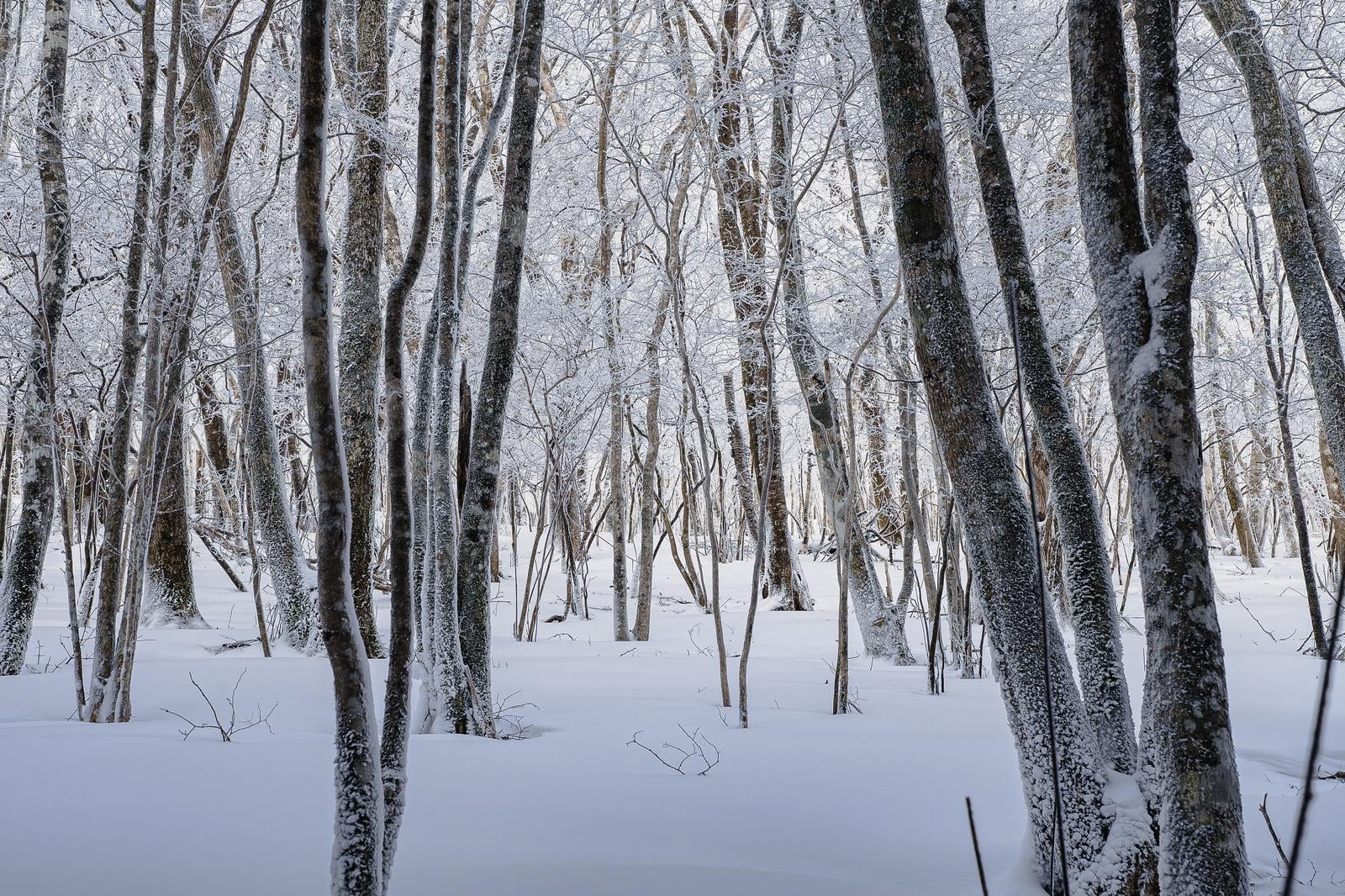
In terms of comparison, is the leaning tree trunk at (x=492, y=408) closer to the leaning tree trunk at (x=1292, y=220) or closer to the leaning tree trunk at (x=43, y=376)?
the leaning tree trunk at (x=43, y=376)

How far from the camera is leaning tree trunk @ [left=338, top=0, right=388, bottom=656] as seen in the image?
210 inches

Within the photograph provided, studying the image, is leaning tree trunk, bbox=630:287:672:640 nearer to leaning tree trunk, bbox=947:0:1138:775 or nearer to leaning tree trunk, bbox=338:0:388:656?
leaning tree trunk, bbox=338:0:388:656

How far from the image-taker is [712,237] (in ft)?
29.8

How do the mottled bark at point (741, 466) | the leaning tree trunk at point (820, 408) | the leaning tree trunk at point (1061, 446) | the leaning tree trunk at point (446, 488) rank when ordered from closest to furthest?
the leaning tree trunk at point (1061, 446)
the leaning tree trunk at point (446, 488)
the leaning tree trunk at point (820, 408)
the mottled bark at point (741, 466)

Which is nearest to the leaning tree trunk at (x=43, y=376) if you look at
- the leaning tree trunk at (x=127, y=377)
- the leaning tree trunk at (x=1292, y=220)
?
the leaning tree trunk at (x=127, y=377)

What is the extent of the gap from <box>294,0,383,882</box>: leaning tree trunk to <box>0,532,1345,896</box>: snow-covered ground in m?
0.38

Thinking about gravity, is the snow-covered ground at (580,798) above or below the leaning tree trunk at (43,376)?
below

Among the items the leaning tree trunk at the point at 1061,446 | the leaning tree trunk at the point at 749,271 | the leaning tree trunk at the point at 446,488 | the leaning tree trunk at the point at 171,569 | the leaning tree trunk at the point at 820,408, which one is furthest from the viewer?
the leaning tree trunk at the point at 171,569

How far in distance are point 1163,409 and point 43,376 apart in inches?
231

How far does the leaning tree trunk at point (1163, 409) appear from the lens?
53.6 inches

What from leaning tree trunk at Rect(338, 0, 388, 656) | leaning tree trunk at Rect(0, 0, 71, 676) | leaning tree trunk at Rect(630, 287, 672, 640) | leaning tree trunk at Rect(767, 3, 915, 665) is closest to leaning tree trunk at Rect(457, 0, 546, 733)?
leaning tree trunk at Rect(338, 0, 388, 656)

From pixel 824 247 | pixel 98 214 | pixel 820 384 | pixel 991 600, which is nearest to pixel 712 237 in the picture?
pixel 824 247

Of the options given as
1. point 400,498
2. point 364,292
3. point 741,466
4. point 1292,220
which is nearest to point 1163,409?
point 400,498

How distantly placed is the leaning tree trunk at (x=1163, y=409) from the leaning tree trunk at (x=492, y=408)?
2.20m
